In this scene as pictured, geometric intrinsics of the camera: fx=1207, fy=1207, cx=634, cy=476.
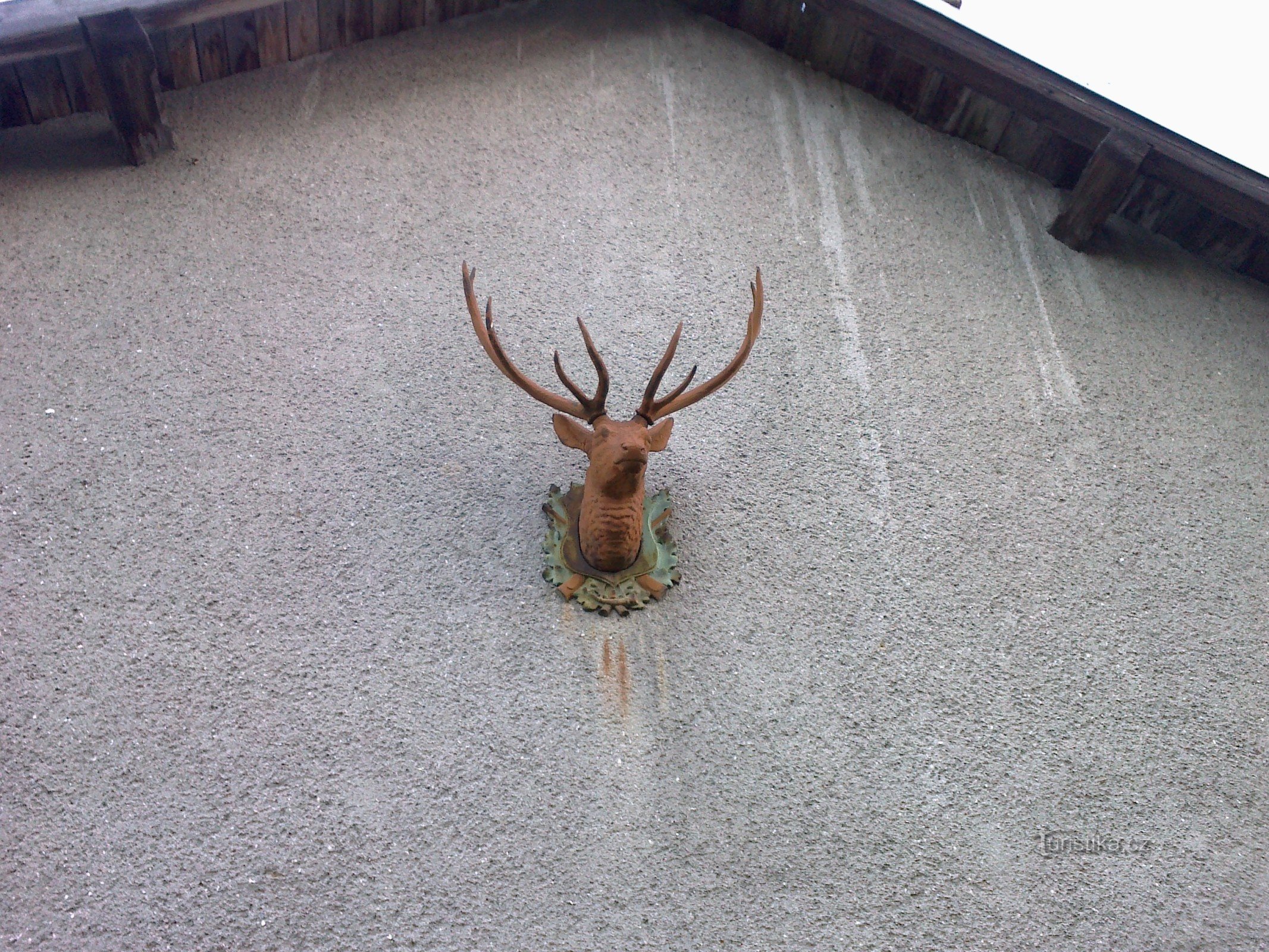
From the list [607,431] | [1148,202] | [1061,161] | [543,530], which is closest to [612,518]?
[607,431]

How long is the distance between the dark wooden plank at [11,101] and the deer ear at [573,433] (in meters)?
2.05

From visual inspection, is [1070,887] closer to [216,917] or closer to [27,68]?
[216,917]

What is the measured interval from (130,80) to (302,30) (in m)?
0.69

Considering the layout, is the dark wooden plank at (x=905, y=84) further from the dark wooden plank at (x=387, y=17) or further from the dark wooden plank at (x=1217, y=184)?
the dark wooden plank at (x=387, y=17)

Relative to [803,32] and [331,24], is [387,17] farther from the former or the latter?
[803,32]

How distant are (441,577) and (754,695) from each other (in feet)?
2.83

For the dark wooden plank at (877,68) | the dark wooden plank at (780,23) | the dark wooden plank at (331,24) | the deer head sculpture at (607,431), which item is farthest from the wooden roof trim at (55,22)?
the dark wooden plank at (877,68)

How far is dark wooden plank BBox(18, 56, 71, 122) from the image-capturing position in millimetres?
3658

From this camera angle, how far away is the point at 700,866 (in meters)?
2.82

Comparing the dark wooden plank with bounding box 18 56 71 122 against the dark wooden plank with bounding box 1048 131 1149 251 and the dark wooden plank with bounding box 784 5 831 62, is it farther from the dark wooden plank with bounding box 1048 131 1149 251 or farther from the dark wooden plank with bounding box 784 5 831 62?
the dark wooden plank with bounding box 1048 131 1149 251

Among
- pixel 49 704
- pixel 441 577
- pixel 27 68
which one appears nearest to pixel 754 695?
pixel 441 577

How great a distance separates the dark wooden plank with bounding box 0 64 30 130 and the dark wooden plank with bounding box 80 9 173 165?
244 mm

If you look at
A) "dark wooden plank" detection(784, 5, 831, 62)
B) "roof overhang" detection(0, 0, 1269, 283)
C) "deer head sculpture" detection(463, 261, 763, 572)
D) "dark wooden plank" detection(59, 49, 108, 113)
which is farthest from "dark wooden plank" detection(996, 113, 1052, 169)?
"dark wooden plank" detection(59, 49, 108, 113)

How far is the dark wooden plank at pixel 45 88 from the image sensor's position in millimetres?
3658
